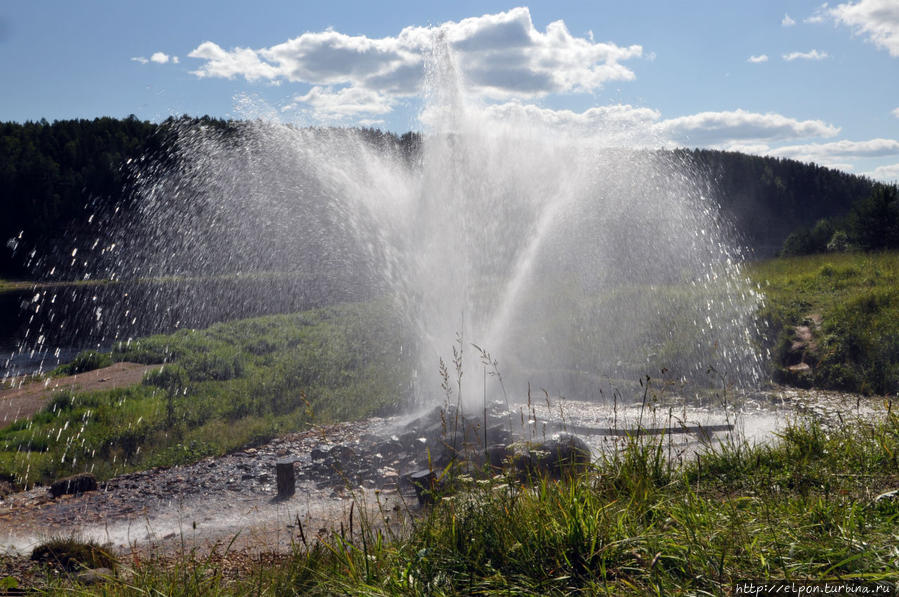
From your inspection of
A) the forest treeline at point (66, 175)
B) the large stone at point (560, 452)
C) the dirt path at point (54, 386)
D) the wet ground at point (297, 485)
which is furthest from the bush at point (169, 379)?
the forest treeline at point (66, 175)

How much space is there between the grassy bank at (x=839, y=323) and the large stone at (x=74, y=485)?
1186cm

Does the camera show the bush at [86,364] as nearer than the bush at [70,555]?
No

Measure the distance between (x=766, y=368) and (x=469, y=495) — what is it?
12.3 metres

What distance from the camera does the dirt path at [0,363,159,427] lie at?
14.1 m

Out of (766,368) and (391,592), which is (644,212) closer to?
(766,368)

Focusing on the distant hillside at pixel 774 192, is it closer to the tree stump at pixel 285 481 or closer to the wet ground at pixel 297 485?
the wet ground at pixel 297 485

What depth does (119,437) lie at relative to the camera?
11867mm

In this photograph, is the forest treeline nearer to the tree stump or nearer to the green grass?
the green grass

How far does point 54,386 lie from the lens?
55.4 ft

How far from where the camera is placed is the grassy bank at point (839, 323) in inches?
518

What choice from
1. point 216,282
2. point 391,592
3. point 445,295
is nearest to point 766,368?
point 445,295

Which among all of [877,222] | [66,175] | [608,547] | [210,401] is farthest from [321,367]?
[66,175]

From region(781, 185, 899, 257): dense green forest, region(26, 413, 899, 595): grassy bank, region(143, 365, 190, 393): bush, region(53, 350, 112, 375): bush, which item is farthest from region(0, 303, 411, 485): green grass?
region(781, 185, 899, 257): dense green forest

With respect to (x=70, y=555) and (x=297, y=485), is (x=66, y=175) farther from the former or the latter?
(x=70, y=555)
